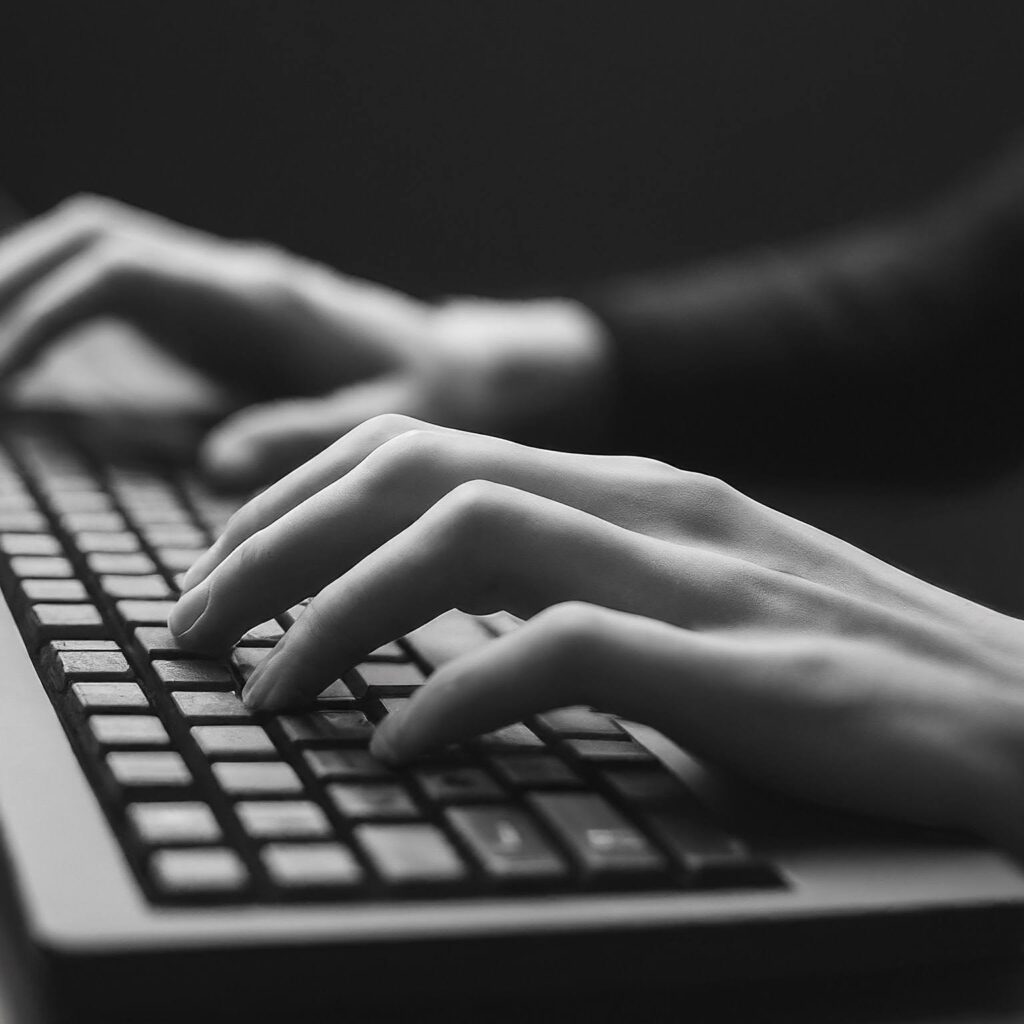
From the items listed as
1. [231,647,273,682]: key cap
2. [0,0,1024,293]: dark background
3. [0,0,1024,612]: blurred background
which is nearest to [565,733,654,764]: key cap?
[231,647,273,682]: key cap

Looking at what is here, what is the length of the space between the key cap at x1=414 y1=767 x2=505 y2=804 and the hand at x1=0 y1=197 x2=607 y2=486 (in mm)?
444

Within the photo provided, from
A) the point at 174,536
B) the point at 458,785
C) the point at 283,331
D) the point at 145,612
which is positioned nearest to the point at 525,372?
the point at 283,331

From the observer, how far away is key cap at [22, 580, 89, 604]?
0.50 meters

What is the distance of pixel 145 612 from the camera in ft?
1.63

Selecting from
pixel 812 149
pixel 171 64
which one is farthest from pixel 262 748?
pixel 812 149

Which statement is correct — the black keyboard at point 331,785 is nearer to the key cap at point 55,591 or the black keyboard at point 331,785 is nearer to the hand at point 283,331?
the key cap at point 55,591

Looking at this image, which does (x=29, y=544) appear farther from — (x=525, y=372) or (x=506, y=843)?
(x=525, y=372)

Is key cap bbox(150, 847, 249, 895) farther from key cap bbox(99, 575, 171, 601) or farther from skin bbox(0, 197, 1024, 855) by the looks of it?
key cap bbox(99, 575, 171, 601)

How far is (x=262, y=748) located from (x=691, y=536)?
165 mm

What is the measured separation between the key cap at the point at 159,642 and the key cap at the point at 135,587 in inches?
1.5

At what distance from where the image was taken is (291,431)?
787 millimetres

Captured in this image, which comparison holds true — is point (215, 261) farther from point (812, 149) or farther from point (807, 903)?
point (812, 149)

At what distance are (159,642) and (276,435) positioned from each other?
1.06 ft

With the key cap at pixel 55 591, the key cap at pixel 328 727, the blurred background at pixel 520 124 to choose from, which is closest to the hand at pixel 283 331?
the key cap at pixel 55 591
